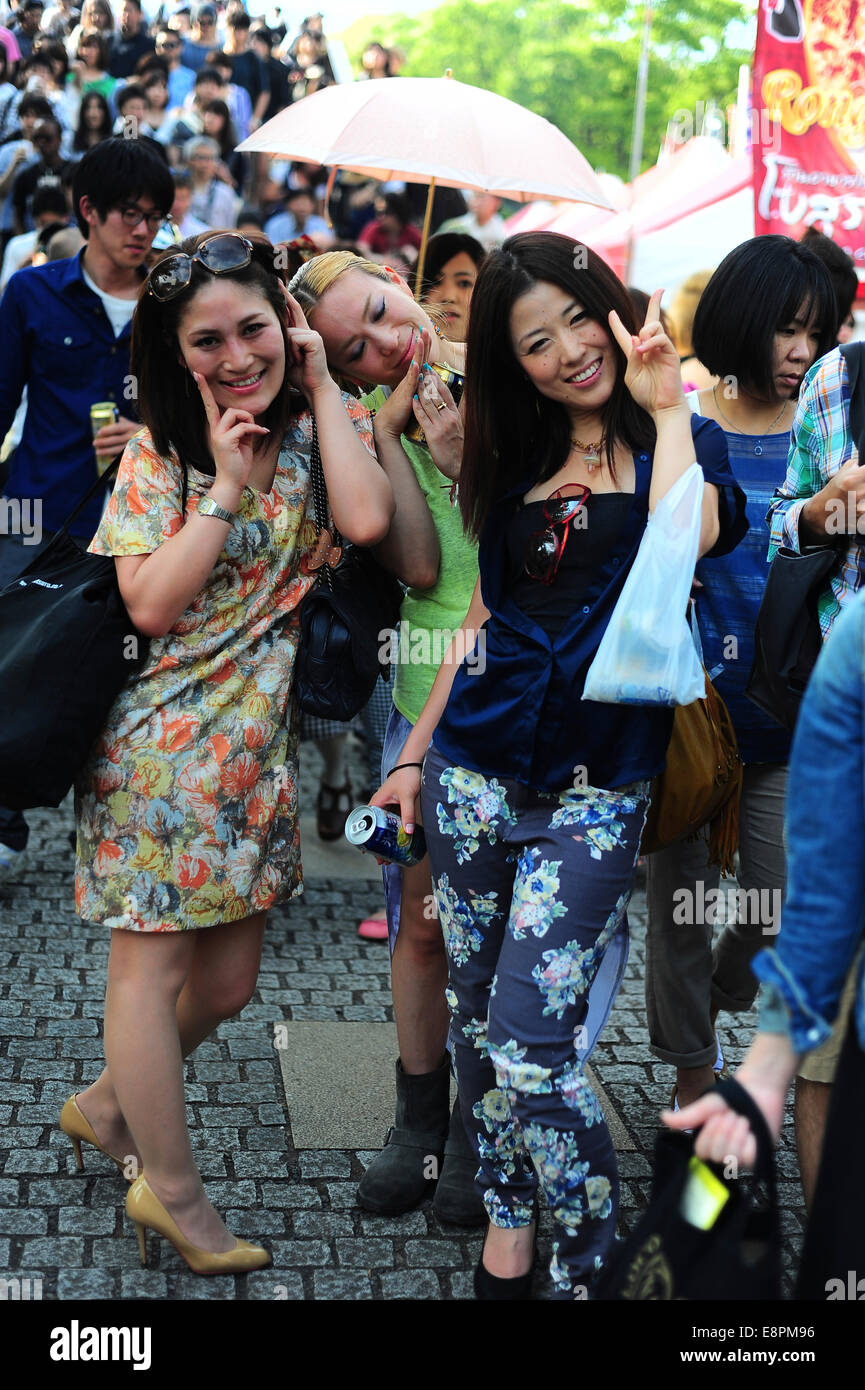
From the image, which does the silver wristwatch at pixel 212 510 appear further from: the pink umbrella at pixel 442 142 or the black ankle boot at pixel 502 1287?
the pink umbrella at pixel 442 142

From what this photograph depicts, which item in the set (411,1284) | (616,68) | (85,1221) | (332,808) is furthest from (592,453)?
(616,68)

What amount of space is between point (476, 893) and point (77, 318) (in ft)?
9.55

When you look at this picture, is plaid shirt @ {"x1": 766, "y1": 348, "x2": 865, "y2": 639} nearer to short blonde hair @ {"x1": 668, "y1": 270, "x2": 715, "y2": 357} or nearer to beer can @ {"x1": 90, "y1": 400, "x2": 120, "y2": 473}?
beer can @ {"x1": 90, "y1": 400, "x2": 120, "y2": 473}

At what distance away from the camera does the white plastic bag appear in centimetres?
259

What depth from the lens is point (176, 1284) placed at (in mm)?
3082

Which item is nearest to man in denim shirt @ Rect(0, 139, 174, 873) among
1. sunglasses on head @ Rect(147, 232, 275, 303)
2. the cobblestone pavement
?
the cobblestone pavement

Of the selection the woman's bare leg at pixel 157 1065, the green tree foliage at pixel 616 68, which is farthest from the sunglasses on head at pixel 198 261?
the green tree foliage at pixel 616 68

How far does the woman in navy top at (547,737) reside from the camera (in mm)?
2756

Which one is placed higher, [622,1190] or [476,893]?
[476,893]

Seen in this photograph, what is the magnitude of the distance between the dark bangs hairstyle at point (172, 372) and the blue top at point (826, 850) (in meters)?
1.60

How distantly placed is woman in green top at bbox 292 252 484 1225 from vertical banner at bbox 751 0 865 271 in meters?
3.19

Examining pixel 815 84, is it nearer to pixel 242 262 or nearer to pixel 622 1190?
pixel 242 262

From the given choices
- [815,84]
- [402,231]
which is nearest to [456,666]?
[815,84]

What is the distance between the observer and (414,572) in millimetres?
3367
